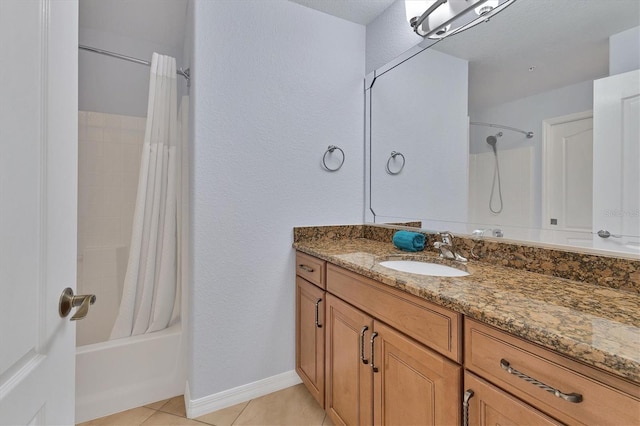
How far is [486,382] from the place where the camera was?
0.75 metres

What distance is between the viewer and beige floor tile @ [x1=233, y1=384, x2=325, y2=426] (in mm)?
1525

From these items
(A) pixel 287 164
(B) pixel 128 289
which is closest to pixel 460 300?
(A) pixel 287 164

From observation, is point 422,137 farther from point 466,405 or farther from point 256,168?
point 466,405

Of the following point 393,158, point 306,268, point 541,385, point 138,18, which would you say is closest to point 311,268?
point 306,268

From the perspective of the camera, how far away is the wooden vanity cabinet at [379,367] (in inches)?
34.4

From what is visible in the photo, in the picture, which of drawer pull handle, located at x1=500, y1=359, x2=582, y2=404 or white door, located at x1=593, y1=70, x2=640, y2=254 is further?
white door, located at x1=593, y1=70, x2=640, y2=254

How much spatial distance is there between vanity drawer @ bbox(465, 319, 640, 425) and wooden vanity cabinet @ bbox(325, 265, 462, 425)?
0.10 metres

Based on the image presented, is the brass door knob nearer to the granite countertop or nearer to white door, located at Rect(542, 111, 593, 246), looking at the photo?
the granite countertop

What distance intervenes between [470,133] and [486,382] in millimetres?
1132

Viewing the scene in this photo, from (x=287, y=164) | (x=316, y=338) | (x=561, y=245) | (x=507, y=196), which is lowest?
(x=316, y=338)

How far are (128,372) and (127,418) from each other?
220mm

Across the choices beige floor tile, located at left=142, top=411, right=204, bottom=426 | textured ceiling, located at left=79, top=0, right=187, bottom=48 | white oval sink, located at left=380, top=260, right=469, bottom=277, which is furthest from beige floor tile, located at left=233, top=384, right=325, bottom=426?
textured ceiling, located at left=79, top=0, right=187, bottom=48

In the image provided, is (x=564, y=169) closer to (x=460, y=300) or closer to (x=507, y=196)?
(x=507, y=196)

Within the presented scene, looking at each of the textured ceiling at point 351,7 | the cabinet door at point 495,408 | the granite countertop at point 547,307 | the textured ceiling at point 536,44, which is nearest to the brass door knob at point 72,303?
the granite countertop at point 547,307
